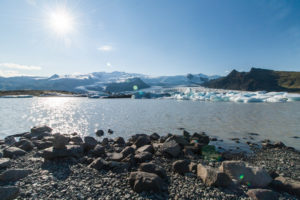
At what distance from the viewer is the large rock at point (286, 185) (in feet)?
17.3

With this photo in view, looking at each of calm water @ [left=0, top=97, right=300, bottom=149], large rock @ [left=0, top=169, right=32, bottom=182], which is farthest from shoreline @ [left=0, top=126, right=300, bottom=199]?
calm water @ [left=0, top=97, right=300, bottom=149]

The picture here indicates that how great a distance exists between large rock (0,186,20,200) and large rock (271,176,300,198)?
7.72 metres

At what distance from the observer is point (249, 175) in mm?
5805

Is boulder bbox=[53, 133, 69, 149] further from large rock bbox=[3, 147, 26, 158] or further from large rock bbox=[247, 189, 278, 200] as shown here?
large rock bbox=[247, 189, 278, 200]

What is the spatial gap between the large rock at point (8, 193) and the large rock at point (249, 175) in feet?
21.6

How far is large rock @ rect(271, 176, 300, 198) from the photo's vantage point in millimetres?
5262

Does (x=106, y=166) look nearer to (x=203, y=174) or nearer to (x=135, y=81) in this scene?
(x=203, y=174)

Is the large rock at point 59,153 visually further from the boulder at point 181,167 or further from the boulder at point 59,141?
the boulder at point 181,167

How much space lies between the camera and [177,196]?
16.2ft

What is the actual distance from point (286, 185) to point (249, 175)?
1051 mm

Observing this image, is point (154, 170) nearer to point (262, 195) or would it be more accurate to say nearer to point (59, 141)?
point (262, 195)

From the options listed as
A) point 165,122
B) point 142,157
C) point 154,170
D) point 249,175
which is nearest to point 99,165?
point 142,157

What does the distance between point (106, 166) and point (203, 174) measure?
3.64m

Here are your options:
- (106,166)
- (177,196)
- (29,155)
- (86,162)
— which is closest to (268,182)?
(177,196)
